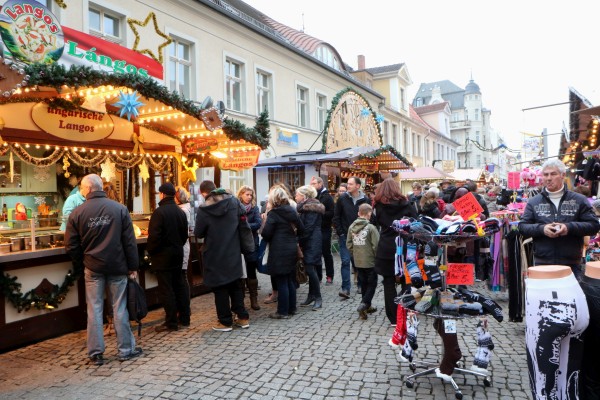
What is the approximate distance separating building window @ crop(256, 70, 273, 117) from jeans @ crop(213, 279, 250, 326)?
1016 centimetres

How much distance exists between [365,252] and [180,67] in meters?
8.43

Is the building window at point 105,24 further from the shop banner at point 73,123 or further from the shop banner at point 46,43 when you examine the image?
the shop banner at point 46,43

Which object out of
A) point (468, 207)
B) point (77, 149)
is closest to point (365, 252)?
point (468, 207)

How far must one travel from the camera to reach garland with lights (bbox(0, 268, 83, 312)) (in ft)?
15.9

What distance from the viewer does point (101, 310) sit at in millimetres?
4602

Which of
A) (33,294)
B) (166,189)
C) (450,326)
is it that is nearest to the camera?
(450,326)

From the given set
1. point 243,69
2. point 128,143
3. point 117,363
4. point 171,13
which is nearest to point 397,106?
point 243,69

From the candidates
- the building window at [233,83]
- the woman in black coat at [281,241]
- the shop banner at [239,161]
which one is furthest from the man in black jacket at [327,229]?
the building window at [233,83]

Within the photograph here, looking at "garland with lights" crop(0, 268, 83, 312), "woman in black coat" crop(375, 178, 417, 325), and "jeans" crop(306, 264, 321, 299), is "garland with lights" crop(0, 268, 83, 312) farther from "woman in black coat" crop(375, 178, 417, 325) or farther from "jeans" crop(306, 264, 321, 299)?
"woman in black coat" crop(375, 178, 417, 325)

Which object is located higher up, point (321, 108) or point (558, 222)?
point (321, 108)

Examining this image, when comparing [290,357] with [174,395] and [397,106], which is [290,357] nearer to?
[174,395]

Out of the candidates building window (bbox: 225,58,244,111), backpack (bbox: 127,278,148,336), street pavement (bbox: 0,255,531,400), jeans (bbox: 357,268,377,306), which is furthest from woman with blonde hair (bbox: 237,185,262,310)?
building window (bbox: 225,58,244,111)

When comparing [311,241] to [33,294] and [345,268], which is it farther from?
[33,294]

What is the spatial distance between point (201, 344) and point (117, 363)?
89cm
